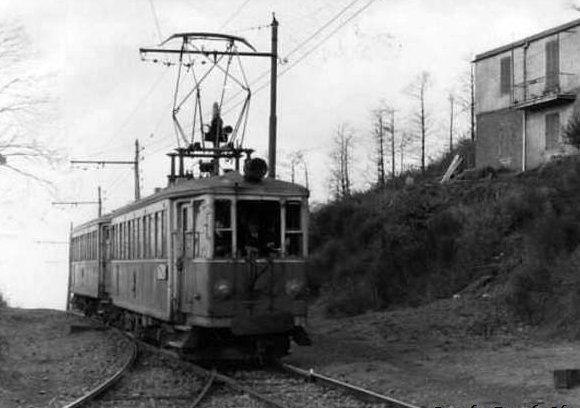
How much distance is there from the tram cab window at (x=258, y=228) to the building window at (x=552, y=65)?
75.4 ft

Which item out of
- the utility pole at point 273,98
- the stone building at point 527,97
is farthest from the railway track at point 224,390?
the stone building at point 527,97

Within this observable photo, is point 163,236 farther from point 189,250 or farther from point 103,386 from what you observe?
point 103,386

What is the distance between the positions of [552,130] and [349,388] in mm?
26297

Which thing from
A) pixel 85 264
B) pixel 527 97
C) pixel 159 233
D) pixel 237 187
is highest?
pixel 527 97

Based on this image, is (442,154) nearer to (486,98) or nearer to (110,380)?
(486,98)

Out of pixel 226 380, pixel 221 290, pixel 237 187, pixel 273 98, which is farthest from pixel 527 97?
pixel 226 380

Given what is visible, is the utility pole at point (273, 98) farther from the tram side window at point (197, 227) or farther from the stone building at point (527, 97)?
the stone building at point (527, 97)

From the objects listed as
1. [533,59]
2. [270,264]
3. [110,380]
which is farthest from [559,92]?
[110,380]

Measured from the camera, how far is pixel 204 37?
20.5 meters

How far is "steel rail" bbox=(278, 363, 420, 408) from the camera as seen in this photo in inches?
423

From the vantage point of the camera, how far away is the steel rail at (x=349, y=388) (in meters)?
10.8

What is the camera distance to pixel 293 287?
48.4 ft

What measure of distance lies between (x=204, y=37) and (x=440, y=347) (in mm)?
8674

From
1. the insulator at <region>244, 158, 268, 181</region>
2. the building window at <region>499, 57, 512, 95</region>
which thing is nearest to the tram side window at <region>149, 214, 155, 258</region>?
the insulator at <region>244, 158, 268, 181</region>
